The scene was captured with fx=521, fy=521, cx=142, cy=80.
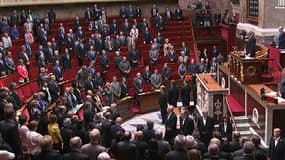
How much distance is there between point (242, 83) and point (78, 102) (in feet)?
14.9

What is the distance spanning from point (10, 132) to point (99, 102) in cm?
628

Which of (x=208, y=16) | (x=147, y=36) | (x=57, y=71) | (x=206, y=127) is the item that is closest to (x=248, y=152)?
(x=206, y=127)

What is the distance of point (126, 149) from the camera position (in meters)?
7.69

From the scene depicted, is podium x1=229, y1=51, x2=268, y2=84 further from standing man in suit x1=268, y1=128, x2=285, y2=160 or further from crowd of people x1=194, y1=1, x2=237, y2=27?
crowd of people x1=194, y1=1, x2=237, y2=27

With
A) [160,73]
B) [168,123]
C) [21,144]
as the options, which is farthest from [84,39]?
[21,144]

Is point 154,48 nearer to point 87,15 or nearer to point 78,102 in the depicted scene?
point 87,15

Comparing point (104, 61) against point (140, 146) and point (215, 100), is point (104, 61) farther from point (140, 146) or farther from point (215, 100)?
point (140, 146)

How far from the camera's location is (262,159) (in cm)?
743

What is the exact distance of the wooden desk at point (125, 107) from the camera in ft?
53.9

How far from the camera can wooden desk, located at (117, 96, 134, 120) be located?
16438 millimetres

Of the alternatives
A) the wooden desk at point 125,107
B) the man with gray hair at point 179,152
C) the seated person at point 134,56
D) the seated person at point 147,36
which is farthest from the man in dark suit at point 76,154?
the seated person at point 147,36

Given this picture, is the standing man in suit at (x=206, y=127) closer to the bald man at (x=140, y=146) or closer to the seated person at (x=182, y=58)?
the bald man at (x=140, y=146)

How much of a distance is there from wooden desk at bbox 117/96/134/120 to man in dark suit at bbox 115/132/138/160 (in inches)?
336

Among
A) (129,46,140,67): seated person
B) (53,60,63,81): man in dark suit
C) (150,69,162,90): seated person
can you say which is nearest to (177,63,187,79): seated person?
(150,69,162,90): seated person
